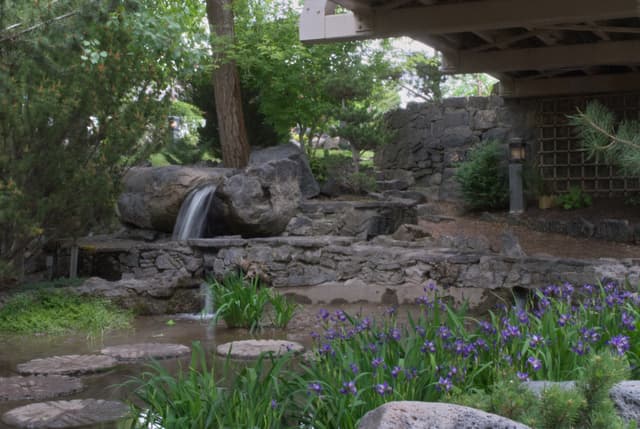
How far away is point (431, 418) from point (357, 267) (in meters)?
6.15

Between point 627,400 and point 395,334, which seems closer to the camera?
point 627,400

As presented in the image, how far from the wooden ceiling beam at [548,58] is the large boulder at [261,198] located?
2885mm

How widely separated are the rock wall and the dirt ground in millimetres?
1318

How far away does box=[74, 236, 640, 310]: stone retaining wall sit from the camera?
7.66 m

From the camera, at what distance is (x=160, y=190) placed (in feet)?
32.8

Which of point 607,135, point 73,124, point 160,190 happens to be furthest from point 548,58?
point 607,135

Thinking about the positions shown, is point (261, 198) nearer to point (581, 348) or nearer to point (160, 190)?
point (160, 190)

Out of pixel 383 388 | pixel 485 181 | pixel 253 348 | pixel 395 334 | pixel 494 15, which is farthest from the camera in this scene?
pixel 485 181

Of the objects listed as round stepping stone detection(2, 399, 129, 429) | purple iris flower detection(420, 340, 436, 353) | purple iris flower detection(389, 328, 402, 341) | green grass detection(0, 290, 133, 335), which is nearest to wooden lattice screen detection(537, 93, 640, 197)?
green grass detection(0, 290, 133, 335)

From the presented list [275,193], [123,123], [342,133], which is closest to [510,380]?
[123,123]

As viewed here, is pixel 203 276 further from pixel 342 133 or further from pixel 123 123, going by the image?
pixel 342 133

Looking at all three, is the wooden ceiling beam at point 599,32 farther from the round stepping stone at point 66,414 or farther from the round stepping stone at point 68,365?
the round stepping stone at point 66,414

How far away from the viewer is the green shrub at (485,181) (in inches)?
489

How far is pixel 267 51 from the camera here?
12.4m
